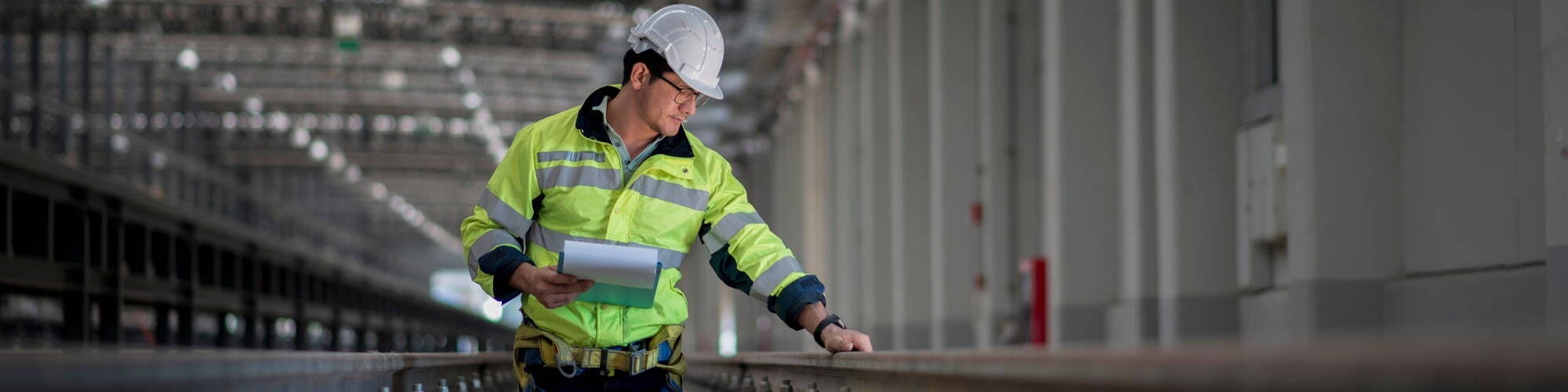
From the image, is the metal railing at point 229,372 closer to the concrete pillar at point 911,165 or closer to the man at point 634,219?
the man at point 634,219

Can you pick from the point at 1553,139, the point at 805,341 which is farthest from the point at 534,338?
the point at 805,341

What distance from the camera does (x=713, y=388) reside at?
29.9ft

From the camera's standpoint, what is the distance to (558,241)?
4.50 metres

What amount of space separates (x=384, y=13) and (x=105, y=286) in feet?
65.1

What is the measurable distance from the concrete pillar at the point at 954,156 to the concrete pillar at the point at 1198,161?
23.1 ft

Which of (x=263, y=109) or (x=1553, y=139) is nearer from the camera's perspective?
(x=1553, y=139)

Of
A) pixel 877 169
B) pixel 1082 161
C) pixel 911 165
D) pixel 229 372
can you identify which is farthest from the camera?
pixel 877 169

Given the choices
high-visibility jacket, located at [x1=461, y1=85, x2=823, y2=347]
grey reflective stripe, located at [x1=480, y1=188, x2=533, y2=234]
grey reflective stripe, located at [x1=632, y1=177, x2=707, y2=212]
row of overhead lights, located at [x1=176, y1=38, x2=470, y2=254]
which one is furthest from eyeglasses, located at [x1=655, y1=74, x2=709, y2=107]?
row of overhead lights, located at [x1=176, y1=38, x2=470, y2=254]

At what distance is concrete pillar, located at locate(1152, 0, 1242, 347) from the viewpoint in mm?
11297

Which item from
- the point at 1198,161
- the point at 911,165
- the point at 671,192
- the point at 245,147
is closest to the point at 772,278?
the point at 671,192

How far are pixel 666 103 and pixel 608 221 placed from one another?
1.09 feet

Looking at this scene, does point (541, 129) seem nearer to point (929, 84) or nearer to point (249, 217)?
point (929, 84)

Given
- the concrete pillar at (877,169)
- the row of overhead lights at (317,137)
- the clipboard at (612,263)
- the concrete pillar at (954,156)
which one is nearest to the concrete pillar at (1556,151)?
the clipboard at (612,263)

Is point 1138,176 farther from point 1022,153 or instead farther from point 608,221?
point 608,221
